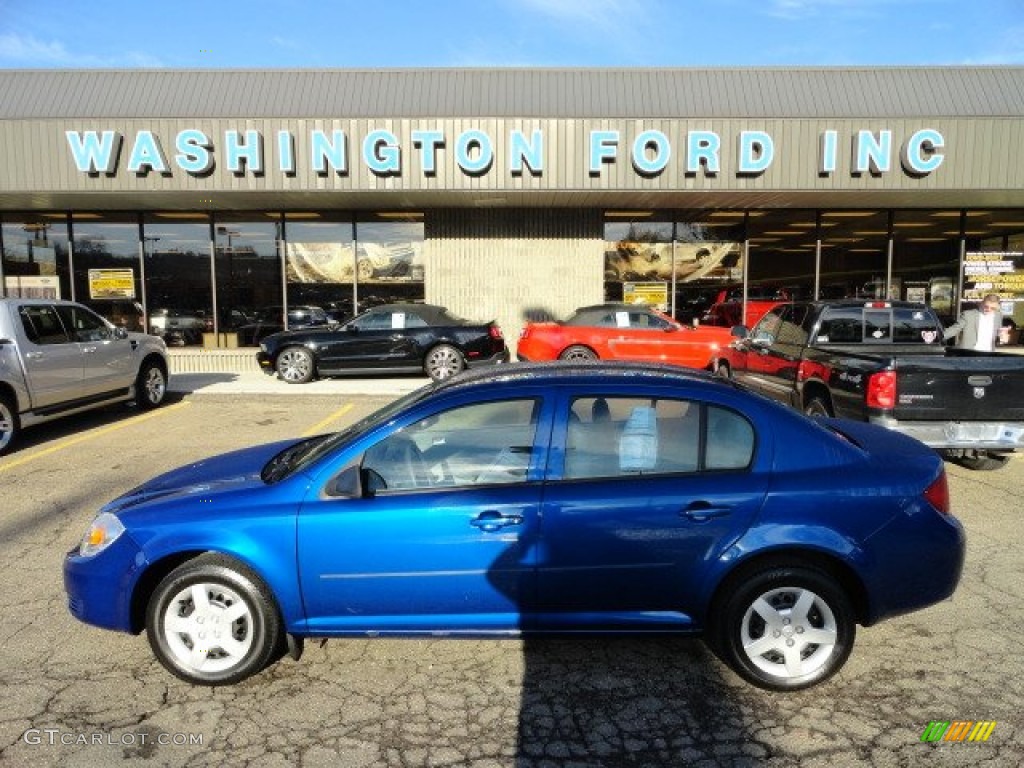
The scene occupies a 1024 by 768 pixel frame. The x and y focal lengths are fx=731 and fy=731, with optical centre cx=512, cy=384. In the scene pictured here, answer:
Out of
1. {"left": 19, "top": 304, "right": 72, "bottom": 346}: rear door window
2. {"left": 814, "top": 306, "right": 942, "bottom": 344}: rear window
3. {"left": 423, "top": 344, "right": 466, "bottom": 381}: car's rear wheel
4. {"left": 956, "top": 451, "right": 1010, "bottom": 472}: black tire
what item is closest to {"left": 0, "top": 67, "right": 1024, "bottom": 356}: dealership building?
{"left": 423, "top": 344, "right": 466, "bottom": 381}: car's rear wheel

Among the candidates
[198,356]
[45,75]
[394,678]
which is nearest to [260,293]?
[198,356]

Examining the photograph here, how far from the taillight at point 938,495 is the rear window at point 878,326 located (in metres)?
4.85

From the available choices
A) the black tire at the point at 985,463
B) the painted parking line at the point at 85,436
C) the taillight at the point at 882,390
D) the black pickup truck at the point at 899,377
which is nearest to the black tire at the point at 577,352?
the black pickup truck at the point at 899,377

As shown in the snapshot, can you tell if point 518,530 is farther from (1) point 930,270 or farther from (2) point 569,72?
(1) point 930,270

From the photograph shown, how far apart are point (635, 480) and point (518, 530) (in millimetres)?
569

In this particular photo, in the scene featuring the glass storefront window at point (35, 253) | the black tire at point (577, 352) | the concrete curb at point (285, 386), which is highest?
the glass storefront window at point (35, 253)

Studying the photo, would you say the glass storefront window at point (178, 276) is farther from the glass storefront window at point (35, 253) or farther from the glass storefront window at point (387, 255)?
the glass storefront window at point (387, 255)

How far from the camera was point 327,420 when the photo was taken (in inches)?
392

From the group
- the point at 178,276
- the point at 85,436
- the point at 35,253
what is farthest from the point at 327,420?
the point at 35,253

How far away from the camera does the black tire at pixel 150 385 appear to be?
1083 centimetres

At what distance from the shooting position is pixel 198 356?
15969 mm

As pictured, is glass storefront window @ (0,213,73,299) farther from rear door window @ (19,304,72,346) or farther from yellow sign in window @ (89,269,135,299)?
rear door window @ (19,304,72,346)

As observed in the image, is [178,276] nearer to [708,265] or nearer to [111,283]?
[111,283]

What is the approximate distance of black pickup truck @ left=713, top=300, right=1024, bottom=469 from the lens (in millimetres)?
5957
